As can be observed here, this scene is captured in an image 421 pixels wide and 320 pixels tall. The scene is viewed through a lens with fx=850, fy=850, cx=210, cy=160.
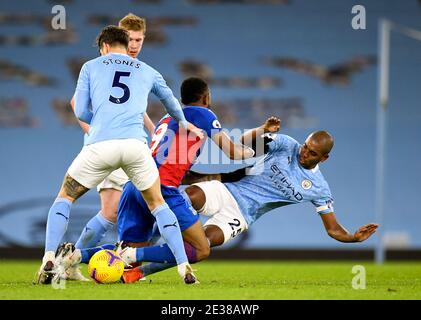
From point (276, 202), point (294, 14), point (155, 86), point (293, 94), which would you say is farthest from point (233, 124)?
point (155, 86)

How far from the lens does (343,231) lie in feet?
25.1

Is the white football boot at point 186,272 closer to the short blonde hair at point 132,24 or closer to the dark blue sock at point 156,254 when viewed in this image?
the dark blue sock at point 156,254

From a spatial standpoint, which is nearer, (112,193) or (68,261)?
(68,261)

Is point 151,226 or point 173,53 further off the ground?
point 173,53

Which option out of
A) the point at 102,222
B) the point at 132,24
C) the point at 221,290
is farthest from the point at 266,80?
the point at 221,290

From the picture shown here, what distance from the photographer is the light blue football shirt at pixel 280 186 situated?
7.83 metres

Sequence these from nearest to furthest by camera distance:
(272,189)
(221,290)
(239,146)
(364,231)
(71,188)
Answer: (221,290) < (71,188) < (239,146) < (364,231) < (272,189)

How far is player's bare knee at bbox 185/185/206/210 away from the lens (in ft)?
25.2

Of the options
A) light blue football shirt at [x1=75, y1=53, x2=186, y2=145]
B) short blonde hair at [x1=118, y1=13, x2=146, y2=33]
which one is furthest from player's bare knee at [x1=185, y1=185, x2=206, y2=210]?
short blonde hair at [x1=118, y1=13, x2=146, y2=33]

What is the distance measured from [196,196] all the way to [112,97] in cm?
160

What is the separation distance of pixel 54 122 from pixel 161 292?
35.0 feet

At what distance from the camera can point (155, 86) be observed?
22.1ft

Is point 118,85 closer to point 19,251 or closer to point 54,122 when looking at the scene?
point 19,251

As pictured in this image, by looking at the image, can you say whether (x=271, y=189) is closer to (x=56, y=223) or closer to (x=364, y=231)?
(x=364, y=231)
